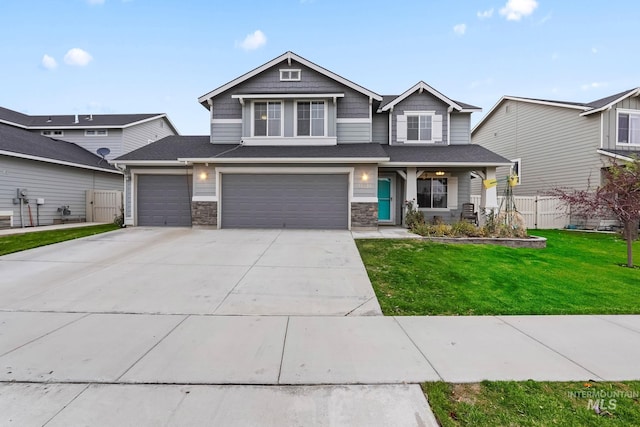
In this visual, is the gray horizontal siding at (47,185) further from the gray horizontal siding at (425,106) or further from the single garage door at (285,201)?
the gray horizontal siding at (425,106)

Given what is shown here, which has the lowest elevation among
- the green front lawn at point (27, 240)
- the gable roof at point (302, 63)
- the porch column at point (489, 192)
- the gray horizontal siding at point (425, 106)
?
the green front lawn at point (27, 240)

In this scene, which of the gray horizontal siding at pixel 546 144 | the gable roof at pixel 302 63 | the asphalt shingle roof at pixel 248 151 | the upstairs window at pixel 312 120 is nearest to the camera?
the asphalt shingle roof at pixel 248 151

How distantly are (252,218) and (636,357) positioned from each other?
11.0 m

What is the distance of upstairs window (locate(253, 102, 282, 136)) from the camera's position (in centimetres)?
1298

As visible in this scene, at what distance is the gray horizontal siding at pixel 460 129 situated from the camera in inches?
574

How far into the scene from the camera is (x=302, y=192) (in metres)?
12.0

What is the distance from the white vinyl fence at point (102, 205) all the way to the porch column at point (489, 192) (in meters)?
18.4

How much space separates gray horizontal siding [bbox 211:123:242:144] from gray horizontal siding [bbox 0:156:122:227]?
326 inches

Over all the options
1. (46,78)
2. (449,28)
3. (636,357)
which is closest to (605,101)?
(449,28)

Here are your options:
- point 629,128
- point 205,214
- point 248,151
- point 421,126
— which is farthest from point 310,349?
point 629,128

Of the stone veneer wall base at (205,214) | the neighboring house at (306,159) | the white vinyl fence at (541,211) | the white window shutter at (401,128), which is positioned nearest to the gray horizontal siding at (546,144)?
the white vinyl fence at (541,211)

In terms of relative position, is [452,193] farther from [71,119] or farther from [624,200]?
[71,119]

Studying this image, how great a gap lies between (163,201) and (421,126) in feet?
40.6

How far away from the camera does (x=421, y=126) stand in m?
14.3
